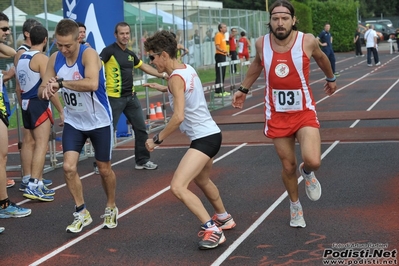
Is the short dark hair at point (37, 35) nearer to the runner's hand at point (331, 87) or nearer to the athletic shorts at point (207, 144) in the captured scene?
the athletic shorts at point (207, 144)

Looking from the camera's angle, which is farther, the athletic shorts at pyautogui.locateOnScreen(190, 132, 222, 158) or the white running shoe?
the white running shoe

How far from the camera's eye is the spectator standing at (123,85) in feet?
37.8

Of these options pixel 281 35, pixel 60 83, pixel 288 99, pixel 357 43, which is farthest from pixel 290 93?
pixel 357 43

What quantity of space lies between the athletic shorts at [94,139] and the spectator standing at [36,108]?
6.48 ft

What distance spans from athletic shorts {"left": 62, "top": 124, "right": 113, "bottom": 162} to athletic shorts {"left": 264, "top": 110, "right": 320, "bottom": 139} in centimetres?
167

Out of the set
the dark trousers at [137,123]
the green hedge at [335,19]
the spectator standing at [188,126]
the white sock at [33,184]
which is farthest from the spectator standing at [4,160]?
the green hedge at [335,19]

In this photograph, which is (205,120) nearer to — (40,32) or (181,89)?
(181,89)

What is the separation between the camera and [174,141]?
1466 centimetres

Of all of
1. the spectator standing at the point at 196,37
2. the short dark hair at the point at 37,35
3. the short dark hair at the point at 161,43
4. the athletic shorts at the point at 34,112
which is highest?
the spectator standing at the point at 196,37

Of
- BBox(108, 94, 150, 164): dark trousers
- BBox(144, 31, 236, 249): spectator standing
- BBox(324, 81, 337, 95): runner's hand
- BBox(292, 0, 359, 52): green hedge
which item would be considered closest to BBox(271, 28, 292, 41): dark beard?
BBox(144, 31, 236, 249): spectator standing

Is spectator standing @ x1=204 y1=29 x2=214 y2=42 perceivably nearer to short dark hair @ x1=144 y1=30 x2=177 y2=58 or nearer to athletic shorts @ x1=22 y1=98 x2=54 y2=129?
athletic shorts @ x1=22 y1=98 x2=54 y2=129

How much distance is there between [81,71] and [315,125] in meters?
2.33

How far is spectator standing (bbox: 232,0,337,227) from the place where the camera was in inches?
282

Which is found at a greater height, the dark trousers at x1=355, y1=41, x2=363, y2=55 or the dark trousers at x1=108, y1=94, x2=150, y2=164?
the dark trousers at x1=355, y1=41, x2=363, y2=55
